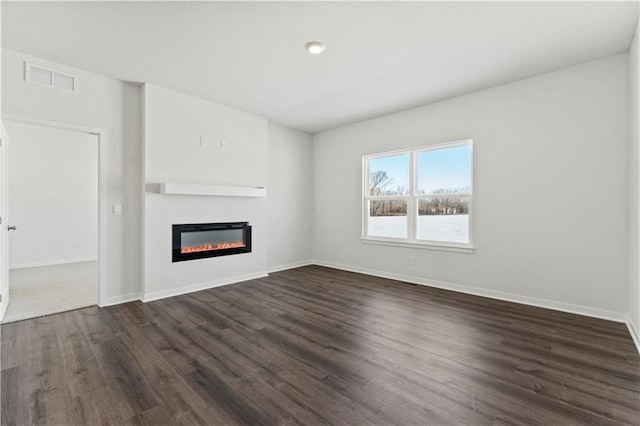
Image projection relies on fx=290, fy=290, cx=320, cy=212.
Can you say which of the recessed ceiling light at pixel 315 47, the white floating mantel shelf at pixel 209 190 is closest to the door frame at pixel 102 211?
the white floating mantel shelf at pixel 209 190

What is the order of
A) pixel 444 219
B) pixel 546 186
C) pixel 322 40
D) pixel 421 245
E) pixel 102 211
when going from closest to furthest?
pixel 322 40 → pixel 546 186 → pixel 102 211 → pixel 444 219 → pixel 421 245

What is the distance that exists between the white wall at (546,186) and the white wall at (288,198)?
2.26 meters

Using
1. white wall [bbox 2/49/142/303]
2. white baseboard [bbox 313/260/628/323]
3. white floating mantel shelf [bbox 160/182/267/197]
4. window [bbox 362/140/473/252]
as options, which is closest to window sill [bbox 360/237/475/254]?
window [bbox 362/140/473/252]

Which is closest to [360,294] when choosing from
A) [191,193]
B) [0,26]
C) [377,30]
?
[191,193]

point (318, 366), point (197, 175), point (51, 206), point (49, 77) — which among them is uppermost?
point (49, 77)

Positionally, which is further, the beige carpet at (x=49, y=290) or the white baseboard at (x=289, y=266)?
the white baseboard at (x=289, y=266)

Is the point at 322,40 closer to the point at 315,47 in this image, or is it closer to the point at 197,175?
the point at 315,47

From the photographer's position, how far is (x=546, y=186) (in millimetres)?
3471

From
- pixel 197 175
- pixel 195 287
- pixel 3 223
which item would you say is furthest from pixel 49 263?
pixel 197 175

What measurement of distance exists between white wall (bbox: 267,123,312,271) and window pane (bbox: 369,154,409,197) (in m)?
1.50

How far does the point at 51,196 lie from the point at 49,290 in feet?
9.86

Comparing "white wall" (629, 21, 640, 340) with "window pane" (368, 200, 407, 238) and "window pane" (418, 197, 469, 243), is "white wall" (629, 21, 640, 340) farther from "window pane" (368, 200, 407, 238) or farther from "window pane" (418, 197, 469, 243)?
"window pane" (368, 200, 407, 238)

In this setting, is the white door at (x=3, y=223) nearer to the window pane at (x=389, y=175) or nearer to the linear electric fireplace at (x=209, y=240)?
the linear electric fireplace at (x=209, y=240)

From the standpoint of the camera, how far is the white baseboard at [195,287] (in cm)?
379
